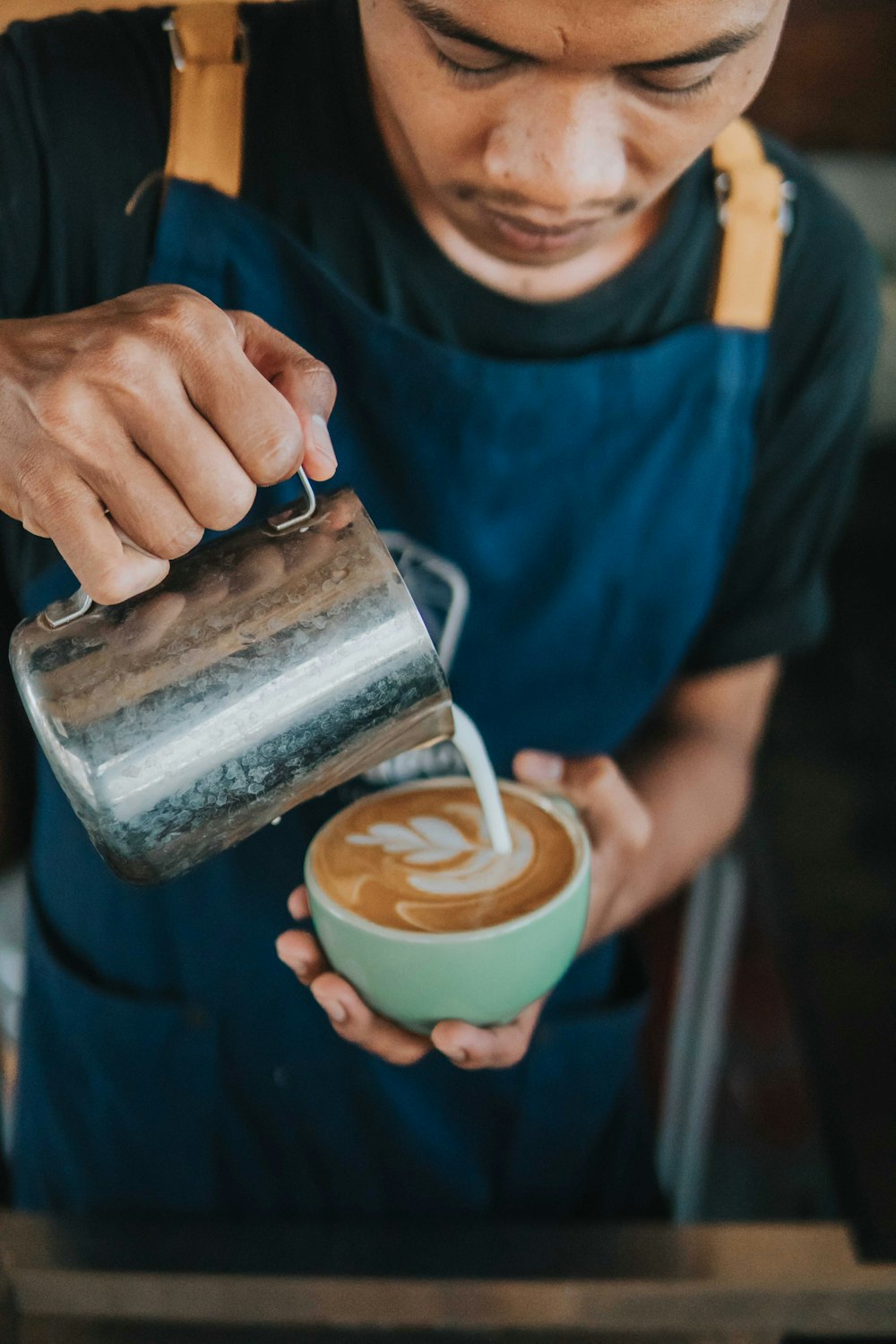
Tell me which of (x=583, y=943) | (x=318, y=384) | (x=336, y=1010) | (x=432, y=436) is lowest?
(x=583, y=943)

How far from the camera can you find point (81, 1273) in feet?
1.81

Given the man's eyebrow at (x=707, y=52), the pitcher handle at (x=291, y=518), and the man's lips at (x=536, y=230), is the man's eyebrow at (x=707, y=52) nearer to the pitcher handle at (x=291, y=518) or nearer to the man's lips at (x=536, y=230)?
the man's lips at (x=536, y=230)

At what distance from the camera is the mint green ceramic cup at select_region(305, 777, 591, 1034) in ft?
1.69

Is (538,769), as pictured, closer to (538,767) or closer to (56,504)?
(538,767)

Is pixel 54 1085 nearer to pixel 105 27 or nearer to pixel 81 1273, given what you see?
pixel 81 1273

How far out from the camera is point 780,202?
0.69m

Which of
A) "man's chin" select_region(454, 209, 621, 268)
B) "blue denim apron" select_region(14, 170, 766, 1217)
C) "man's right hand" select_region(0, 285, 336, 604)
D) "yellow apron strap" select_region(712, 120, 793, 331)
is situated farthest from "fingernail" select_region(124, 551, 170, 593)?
"yellow apron strap" select_region(712, 120, 793, 331)

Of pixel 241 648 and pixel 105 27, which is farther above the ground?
pixel 105 27

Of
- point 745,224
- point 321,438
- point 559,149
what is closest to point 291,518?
point 321,438

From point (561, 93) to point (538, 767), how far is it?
341mm

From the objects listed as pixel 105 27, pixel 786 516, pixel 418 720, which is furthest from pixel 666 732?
pixel 105 27

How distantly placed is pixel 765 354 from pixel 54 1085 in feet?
2.33

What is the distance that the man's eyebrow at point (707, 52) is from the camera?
0.45 metres

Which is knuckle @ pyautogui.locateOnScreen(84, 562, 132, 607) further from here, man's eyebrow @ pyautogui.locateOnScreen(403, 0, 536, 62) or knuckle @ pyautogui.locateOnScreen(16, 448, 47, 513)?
man's eyebrow @ pyautogui.locateOnScreen(403, 0, 536, 62)
